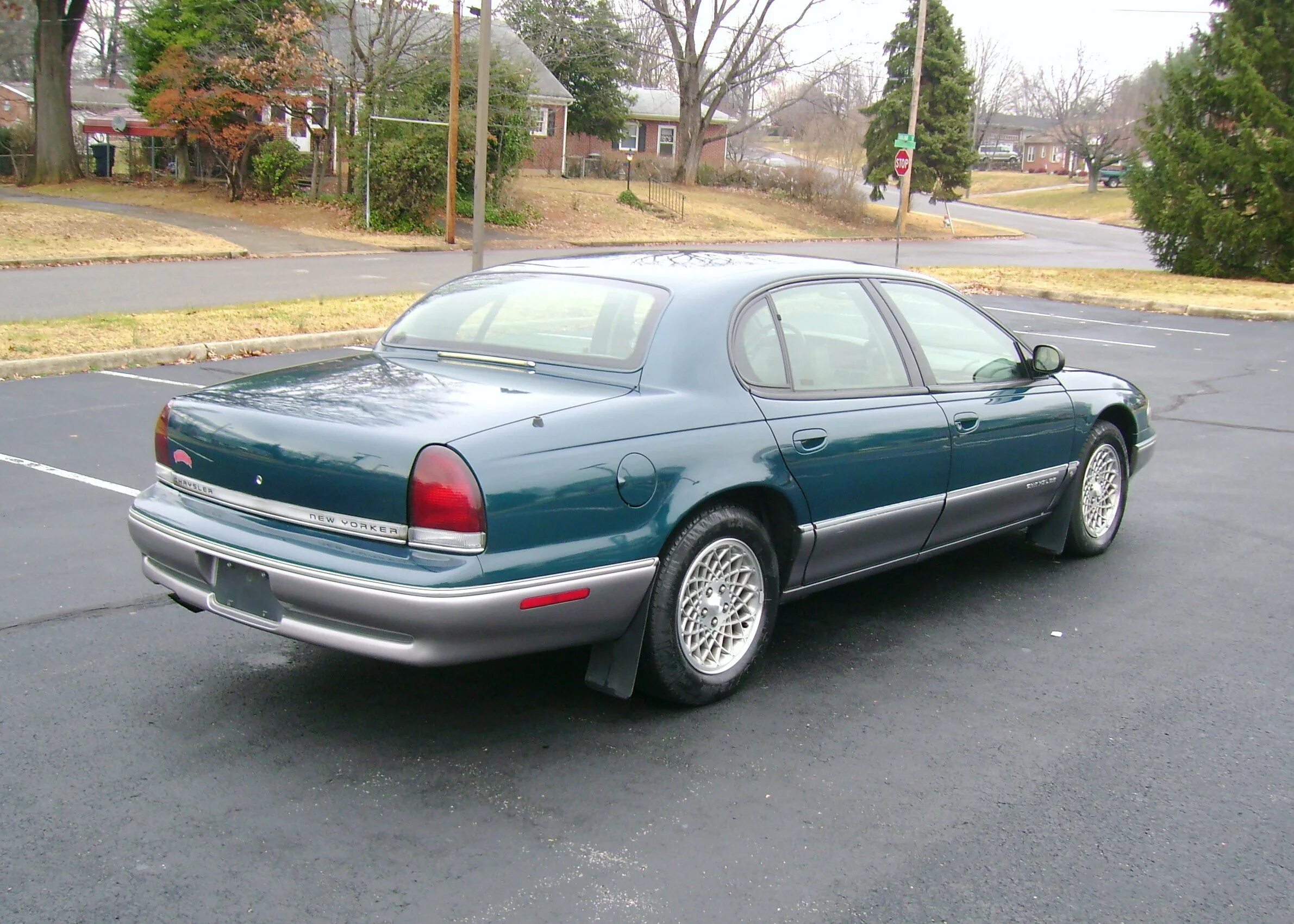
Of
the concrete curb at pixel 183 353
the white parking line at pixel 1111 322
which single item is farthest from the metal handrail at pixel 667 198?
the concrete curb at pixel 183 353

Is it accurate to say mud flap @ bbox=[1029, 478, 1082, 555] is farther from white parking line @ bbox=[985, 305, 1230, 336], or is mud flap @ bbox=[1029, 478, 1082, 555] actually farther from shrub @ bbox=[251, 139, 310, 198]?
shrub @ bbox=[251, 139, 310, 198]

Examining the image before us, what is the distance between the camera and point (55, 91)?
122 feet

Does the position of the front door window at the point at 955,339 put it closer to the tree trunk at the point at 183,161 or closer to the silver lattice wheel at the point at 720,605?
the silver lattice wheel at the point at 720,605

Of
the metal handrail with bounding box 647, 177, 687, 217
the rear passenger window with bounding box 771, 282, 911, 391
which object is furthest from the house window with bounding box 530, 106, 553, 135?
the rear passenger window with bounding box 771, 282, 911, 391

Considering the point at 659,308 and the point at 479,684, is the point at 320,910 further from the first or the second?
the point at 659,308

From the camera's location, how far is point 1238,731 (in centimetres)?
435

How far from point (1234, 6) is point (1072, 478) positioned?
2424cm

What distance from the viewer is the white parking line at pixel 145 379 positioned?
34.4 feet

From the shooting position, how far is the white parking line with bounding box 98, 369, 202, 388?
34.4 feet

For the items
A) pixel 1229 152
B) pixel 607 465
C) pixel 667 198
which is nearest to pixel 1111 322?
pixel 1229 152

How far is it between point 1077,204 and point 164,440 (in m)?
75.3

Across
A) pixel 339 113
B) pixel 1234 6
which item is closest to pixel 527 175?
pixel 339 113

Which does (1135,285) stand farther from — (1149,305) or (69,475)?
(69,475)

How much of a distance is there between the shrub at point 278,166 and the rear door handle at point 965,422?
31.7 metres
